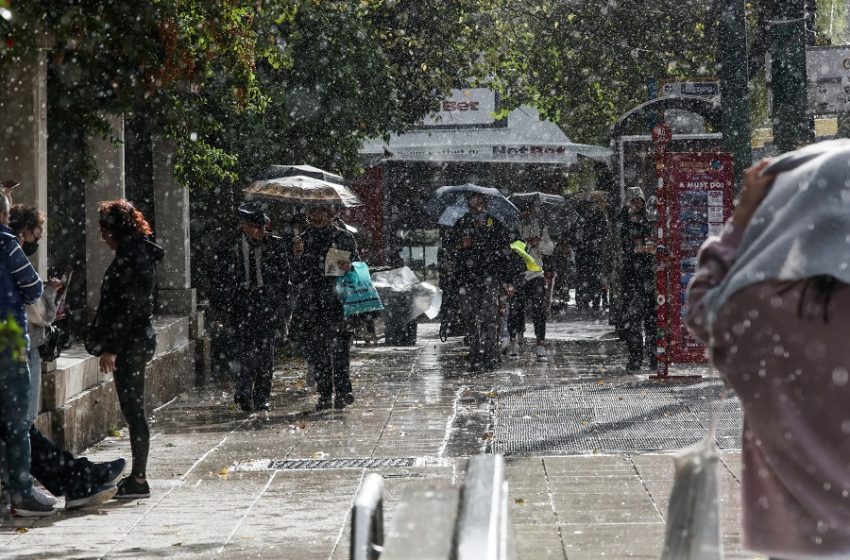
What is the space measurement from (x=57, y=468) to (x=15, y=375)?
2.40 feet

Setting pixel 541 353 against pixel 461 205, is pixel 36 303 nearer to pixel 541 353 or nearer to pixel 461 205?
pixel 541 353

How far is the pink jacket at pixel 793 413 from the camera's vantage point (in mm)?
3338

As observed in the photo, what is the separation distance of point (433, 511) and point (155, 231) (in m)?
13.2

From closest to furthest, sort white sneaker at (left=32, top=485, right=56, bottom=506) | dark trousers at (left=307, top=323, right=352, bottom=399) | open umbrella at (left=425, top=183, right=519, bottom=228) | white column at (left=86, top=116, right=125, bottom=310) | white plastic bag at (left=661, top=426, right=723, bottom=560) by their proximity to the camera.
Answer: white plastic bag at (left=661, top=426, right=723, bottom=560), white sneaker at (left=32, top=485, right=56, bottom=506), dark trousers at (left=307, top=323, right=352, bottom=399), white column at (left=86, top=116, right=125, bottom=310), open umbrella at (left=425, top=183, right=519, bottom=228)

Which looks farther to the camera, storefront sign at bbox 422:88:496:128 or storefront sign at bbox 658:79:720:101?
storefront sign at bbox 422:88:496:128

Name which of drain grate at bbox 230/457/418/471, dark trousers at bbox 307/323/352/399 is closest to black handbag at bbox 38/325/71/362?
drain grate at bbox 230/457/418/471

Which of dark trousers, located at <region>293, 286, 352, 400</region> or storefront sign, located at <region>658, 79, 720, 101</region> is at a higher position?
storefront sign, located at <region>658, 79, 720, 101</region>

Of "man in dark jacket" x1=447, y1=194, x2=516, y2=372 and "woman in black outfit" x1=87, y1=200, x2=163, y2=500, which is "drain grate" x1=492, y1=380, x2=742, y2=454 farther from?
"woman in black outfit" x1=87, y1=200, x2=163, y2=500

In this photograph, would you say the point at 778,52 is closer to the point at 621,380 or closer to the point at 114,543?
the point at 621,380

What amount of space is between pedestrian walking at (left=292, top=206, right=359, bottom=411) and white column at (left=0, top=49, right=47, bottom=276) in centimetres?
337

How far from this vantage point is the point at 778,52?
1234 centimetres

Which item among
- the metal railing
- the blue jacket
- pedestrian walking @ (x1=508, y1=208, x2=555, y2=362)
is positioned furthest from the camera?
pedestrian walking @ (x1=508, y1=208, x2=555, y2=362)

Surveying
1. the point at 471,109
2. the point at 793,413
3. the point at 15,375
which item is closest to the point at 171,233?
the point at 15,375

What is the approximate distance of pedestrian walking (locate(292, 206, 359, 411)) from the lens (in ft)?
42.1
